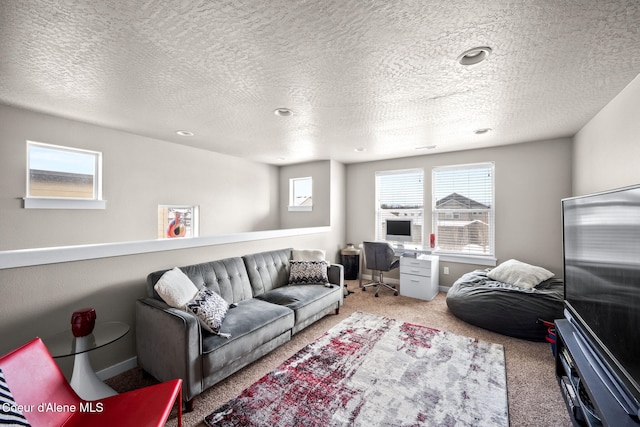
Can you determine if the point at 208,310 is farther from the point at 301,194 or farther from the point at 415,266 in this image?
the point at 301,194

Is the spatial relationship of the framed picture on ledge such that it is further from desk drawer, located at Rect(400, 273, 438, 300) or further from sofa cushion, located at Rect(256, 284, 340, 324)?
desk drawer, located at Rect(400, 273, 438, 300)

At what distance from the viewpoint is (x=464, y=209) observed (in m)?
4.28

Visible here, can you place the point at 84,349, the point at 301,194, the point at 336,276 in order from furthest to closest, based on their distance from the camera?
the point at 301,194 < the point at 336,276 < the point at 84,349

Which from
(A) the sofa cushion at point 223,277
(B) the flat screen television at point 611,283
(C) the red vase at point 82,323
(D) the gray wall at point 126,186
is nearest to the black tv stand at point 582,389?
(B) the flat screen television at point 611,283

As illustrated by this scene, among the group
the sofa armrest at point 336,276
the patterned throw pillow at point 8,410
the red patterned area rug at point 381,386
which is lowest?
the red patterned area rug at point 381,386

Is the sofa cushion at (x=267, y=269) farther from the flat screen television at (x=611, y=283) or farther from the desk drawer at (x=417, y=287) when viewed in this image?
the flat screen television at (x=611, y=283)

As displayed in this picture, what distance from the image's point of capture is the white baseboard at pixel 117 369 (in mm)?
2055

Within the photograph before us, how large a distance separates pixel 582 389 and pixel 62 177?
491 centimetres

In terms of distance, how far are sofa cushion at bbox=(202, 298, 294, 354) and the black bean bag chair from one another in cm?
216

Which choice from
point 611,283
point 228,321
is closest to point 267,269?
point 228,321

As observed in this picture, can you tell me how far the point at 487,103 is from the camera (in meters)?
2.41

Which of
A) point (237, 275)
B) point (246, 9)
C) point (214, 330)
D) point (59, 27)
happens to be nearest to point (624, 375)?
point (214, 330)

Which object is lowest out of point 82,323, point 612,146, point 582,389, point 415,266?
point 582,389

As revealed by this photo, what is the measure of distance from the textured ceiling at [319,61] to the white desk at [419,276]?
2.08 m
